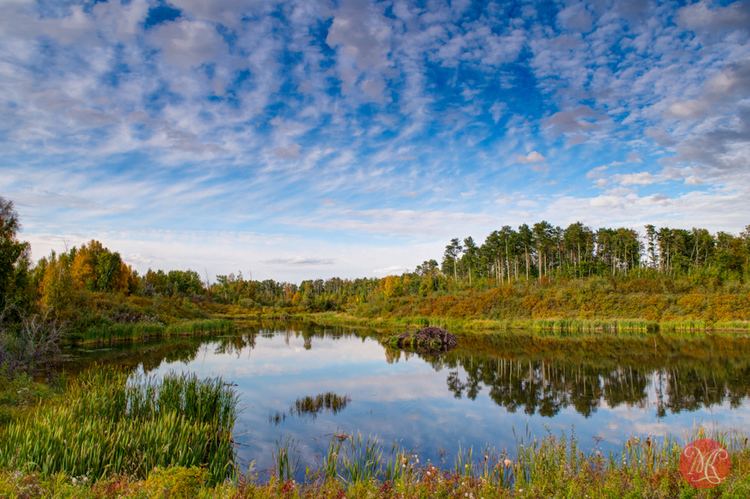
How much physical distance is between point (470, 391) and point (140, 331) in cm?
3577

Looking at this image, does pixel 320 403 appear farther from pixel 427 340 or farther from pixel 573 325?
pixel 573 325

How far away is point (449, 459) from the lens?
36.7 feet

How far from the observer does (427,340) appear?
128 feet

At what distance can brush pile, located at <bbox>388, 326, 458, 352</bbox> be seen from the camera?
37428mm

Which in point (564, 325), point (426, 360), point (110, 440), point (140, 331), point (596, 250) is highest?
point (596, 250)

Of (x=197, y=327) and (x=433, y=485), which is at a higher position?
(x=433, y=485)

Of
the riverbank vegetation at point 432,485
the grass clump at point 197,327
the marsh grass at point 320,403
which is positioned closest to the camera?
the riverbank vegetation at point 432,485

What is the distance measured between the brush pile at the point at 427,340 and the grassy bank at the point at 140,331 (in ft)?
80.1

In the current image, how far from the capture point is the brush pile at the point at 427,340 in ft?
123

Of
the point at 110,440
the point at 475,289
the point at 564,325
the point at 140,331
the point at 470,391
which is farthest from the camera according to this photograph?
the point at 475,289

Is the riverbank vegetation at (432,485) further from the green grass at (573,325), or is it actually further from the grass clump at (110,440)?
the green grass at (573,325)

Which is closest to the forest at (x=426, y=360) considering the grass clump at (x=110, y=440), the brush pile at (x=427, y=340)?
the grass clump at (x=110, y=440)

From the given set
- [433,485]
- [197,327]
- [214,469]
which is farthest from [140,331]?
[433,485]

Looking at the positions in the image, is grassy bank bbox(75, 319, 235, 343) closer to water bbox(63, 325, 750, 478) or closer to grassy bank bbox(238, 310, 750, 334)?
A: water bbox(63, 325, 750, 478)
